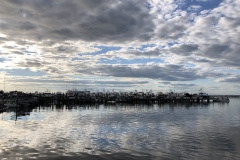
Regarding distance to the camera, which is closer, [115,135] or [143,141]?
[143,141]

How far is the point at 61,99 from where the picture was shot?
17725 centimetres

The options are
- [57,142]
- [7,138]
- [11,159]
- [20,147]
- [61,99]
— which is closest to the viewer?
[11,159]

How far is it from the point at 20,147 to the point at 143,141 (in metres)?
15.3

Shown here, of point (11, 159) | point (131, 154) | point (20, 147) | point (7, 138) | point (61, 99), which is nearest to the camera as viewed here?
point (11, 159)

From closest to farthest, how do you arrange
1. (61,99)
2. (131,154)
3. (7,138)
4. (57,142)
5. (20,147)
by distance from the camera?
1. (131,154)
2. (20,147)
3. (57,142)
4. (7,138)
5. (61,99)

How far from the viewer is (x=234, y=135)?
39.2m

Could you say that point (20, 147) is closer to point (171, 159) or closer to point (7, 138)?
point (7, 138)

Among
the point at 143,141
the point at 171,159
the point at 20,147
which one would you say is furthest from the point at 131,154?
the point at 20,147

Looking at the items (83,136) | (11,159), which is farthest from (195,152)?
(11,159)

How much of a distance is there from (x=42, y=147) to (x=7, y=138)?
876 centimetres

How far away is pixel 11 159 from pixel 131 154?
39.2 feet

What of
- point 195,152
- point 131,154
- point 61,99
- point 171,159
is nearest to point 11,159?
point 131,154

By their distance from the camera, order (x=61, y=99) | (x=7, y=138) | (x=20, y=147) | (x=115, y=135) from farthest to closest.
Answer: (x=61, y=99), (x=115, y=135), (x=7, y=138), (x=20, y=147)

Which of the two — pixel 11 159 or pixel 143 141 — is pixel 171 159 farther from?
pixel 11 159
